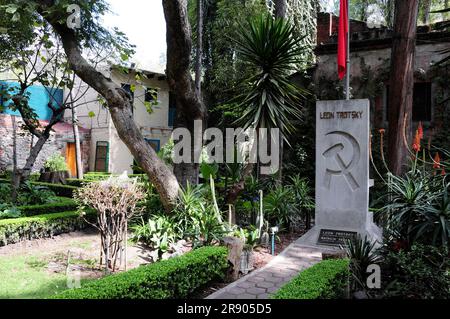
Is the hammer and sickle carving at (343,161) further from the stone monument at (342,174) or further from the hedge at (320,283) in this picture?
the hedge at (320,283)

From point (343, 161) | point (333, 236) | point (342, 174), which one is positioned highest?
point (343, 161)

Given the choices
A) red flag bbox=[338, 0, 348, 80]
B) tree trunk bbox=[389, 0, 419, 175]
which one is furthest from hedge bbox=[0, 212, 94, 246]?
tree trunk bbox=[389, 0, 419, 175]

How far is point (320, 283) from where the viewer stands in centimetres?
431

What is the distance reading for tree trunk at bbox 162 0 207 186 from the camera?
7.76m

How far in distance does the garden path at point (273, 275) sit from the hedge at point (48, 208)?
5.73 meters

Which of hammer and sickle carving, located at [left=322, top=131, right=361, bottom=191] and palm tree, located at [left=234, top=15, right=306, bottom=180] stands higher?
palm tree, located at [left=234, top=15, right=306, bottom=180]

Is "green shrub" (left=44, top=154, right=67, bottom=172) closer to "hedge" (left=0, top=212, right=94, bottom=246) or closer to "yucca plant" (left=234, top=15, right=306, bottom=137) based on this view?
"hedge" (left=0, top=212, right=94, bottom=246)

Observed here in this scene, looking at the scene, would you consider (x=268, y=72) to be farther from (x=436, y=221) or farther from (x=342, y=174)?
(x=436, y=221)

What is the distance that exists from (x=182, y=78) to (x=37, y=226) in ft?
13.9

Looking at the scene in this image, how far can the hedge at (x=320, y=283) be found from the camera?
4.05 meters

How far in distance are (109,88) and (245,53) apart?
2887mm

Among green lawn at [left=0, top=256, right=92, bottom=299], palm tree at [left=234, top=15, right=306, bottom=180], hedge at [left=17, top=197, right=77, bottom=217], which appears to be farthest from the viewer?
hedge at [left=17, top=197, right=77, bottom=217]

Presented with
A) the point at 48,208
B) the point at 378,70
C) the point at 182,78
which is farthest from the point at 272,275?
the point at 378,70

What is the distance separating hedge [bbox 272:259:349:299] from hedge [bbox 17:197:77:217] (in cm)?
693
